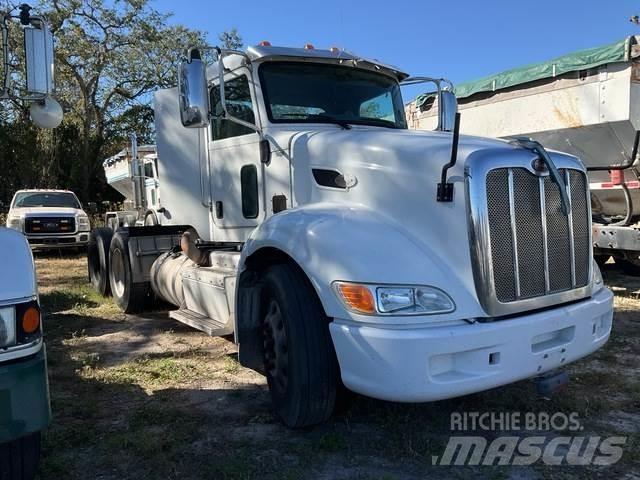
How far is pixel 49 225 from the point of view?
1450 cm

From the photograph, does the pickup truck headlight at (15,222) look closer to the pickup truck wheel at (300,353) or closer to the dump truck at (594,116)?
the dump truck at (594,116)

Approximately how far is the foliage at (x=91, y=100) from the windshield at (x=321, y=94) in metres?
20.9

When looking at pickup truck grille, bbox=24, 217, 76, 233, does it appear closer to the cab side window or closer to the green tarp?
the green tarp

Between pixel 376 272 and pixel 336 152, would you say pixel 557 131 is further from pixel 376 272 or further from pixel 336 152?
pixel 376 272

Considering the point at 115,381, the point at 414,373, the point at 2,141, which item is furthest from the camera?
the point at 2,141

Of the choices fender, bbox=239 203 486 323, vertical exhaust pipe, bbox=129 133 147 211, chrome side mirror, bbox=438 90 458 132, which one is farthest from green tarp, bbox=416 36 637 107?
vertical exhaust pipe, bbox=129 133 147 211

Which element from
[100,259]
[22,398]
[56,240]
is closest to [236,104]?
[22,398]

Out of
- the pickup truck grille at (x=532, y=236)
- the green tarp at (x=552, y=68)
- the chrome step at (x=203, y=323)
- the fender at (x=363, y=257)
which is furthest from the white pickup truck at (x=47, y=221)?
the pickup truck grille at (x=532, y=236)

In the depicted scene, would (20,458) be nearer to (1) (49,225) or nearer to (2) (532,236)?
(2) (532,236)

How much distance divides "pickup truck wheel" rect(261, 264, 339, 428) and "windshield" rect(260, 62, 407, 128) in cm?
158

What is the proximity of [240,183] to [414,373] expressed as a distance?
2.86 meters

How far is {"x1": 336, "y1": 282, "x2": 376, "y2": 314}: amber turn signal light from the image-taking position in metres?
3.01

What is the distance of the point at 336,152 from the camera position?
12.9 ft

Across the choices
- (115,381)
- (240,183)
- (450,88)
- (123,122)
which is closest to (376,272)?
(240,183)
